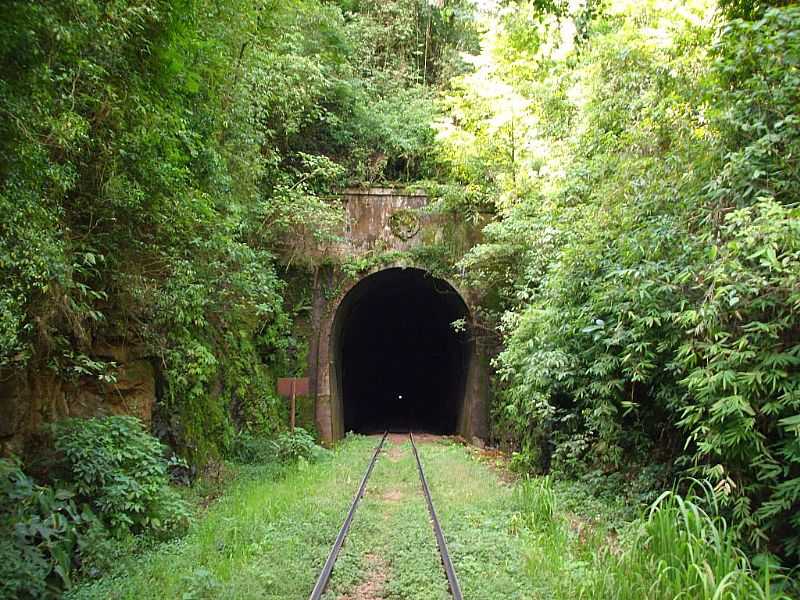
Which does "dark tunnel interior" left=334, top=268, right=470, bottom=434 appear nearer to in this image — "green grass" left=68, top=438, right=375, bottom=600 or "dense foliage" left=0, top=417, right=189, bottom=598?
"green grass" left=68, top=438, right=375, bottom=600

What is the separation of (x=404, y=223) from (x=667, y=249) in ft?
27.4

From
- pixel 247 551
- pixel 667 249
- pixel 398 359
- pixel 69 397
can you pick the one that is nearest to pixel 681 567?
pixel 667 249

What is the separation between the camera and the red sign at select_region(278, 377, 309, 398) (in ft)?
39.5

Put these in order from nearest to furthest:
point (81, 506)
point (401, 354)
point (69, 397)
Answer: point (81, 506) → point (69, 397) → point (401, 354)

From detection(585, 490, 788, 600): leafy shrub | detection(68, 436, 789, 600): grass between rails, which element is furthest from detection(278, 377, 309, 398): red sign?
detection(585, 490, 788, 600): leafy shrub

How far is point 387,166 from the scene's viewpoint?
47.3ft

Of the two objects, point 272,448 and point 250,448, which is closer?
point 250,448

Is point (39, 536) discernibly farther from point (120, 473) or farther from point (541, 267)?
point (541, 267)

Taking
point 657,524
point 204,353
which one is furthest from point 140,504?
point 657,524

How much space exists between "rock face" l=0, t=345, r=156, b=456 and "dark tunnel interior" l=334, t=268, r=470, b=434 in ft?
24.7

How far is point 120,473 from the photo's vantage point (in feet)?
17.1

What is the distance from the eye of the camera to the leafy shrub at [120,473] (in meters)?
4.96

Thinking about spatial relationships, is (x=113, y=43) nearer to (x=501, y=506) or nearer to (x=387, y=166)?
(x=501, y=506)

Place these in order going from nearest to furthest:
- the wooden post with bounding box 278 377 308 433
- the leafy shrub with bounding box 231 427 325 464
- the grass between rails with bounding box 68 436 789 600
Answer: the grass between rails with bounding box 68 436 789 600, the leafy shrub with bounding box 231 427 325 464, the wooden post with bounding box 278 377 308 433
